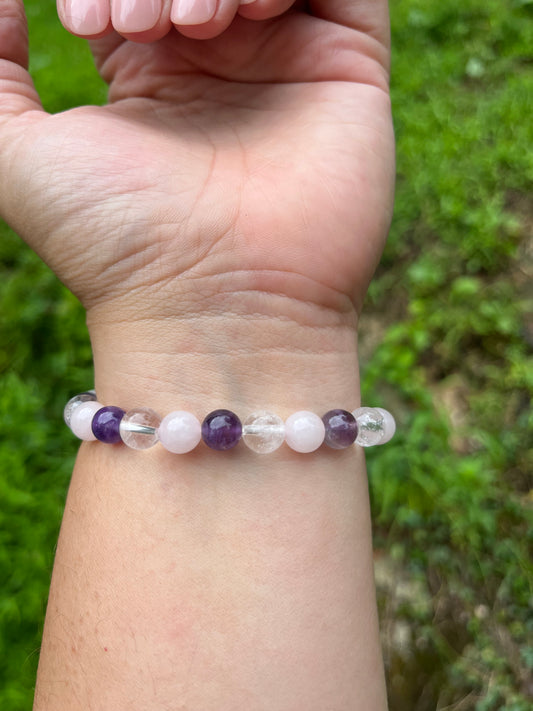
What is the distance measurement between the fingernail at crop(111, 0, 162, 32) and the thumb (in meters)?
0.41

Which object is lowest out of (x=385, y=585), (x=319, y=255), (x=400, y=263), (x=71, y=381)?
(x=385, y=585)

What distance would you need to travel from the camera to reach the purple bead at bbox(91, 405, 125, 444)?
1514 mm

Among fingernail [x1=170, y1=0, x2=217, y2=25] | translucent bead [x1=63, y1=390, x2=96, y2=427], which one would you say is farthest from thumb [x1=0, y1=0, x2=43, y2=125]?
translucent bead [x1=63, y1=390, x2=96, y2=427]

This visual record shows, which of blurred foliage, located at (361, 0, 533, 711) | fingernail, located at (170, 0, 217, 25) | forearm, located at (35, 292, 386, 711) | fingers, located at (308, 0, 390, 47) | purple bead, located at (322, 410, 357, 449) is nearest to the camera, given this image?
forearm, located at (35, 292, 386, 711)

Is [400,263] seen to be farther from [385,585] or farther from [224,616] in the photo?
[224,616]

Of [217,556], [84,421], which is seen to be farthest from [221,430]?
[84,421]

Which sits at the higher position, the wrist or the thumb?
the thumb

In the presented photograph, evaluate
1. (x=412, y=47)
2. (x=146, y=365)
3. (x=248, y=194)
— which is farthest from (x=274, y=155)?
(x=412, y=47)

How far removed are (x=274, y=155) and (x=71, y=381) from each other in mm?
1654

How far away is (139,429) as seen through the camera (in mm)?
1484

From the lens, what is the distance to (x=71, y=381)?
290 cm

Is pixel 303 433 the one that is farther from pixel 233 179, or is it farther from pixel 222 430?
pixel 233 179

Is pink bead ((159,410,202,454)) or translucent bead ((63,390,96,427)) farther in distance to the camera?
translucent bead ((63,390,96,427))

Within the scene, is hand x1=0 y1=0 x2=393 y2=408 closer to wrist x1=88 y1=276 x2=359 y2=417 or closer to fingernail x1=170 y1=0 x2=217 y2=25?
wrist x1=88 y1=276 x2=359 y2=417
